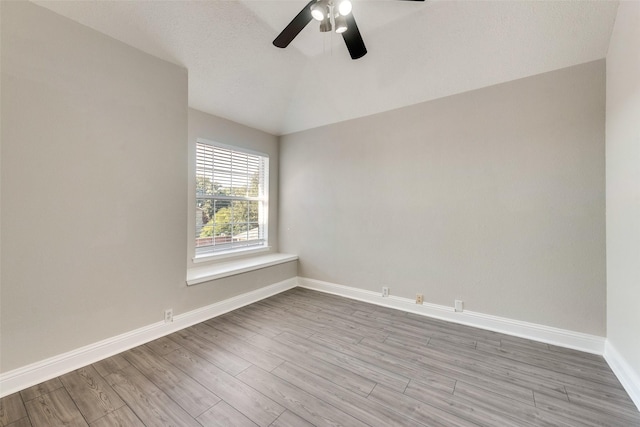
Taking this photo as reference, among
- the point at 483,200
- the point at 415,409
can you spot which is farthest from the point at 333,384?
the point at 483,200

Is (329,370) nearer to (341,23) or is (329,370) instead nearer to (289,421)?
(289,421)

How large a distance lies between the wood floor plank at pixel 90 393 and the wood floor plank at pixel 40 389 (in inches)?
1.4

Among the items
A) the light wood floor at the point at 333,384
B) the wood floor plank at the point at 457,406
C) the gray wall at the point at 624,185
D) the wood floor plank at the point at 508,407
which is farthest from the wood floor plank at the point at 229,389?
the gray wall at the point at 624,185

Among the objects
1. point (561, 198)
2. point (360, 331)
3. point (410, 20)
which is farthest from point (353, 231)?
point (410, 20)

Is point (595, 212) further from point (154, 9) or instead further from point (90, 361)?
point (90, 361)

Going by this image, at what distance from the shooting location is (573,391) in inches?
69.8

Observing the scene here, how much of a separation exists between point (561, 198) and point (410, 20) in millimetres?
2156

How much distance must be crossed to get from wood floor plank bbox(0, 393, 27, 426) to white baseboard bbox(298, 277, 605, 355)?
3.03m

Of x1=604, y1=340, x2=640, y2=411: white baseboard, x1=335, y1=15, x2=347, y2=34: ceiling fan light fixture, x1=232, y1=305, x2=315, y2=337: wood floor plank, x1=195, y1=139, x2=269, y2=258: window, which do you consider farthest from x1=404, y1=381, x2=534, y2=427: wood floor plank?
x1=195, y1=139, x2=269, y2=258: window

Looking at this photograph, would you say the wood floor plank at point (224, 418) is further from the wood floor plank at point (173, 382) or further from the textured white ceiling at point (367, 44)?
the textured white ceiling at point (367, 44)

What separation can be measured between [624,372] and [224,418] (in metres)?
2.75

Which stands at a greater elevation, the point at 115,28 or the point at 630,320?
the point at 115,28

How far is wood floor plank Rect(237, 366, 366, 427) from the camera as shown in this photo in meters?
1.52

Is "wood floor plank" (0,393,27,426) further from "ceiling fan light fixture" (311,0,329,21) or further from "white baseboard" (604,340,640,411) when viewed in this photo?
"white baseboard" (604,340,640,411)
